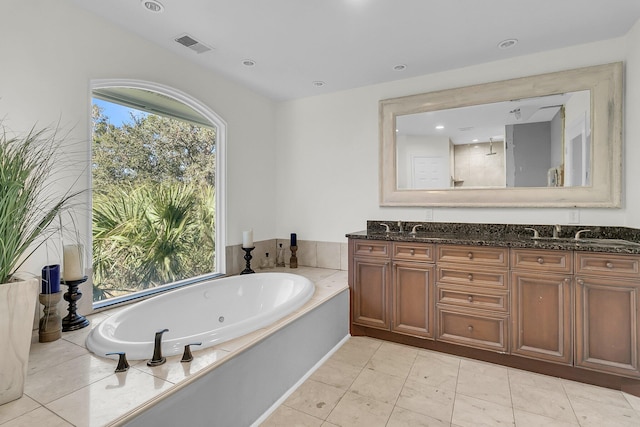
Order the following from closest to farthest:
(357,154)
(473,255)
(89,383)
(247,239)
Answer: (89,383)
(473,255)
(247,239)
(357,154)

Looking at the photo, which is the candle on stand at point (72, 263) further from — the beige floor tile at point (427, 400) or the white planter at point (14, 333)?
the beige floor tile at point (427, 400)

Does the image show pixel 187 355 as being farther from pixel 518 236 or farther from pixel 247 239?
pixel 518 236

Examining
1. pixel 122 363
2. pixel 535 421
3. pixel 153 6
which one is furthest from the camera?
pixel 153 6

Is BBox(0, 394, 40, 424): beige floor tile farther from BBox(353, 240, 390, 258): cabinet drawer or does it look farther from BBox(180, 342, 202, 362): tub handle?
BBox(353, 240, 390, 258): cabinet drawer

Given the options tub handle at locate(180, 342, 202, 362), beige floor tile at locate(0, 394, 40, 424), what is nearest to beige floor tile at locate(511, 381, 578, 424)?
tub handle at locate(180, 342, 202, 362)

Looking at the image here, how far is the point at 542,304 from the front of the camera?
2.18 m

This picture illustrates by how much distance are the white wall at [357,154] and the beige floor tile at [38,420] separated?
2.70 m

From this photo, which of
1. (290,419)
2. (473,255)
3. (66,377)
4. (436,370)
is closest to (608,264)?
(473,255)

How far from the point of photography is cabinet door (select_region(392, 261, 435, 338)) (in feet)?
8.39

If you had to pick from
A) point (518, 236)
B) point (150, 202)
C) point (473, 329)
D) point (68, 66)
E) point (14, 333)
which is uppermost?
point (68, 66)

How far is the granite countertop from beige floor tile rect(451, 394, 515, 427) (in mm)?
1070

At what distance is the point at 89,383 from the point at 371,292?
209 cm

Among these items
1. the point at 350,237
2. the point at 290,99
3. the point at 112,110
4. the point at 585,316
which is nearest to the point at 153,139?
the point at 112,110

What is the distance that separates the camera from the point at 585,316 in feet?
6.72
